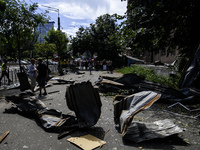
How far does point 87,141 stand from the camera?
137 inches

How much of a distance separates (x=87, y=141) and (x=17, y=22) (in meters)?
9.69

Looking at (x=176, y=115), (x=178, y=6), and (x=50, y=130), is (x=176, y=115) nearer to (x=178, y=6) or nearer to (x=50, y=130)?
(x=50, y=130)

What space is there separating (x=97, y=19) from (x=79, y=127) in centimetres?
3646

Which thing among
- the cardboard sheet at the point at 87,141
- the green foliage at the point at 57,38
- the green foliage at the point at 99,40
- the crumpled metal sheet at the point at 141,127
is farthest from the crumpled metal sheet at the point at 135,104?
the green foliage at the point at 99,40

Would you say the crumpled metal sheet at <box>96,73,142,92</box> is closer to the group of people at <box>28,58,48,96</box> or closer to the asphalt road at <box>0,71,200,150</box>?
the group of people at <box>28,58,48,96</box>

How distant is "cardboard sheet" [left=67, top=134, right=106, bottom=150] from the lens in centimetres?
330

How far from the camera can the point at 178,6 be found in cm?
820

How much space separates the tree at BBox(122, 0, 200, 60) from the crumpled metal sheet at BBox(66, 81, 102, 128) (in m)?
6.25

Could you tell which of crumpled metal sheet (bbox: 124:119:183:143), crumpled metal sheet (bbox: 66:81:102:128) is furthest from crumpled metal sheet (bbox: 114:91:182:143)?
crumpled metal sheet (bbox: 66:81:102:128)

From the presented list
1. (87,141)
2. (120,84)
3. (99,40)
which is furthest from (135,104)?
(99,40)

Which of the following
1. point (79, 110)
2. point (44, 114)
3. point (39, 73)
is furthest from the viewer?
point (39, 73)

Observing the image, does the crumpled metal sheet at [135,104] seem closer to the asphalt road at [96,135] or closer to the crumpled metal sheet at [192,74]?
the asphalt road at [96,135]

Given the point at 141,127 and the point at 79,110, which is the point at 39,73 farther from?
the point at 141,127

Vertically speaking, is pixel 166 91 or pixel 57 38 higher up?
pixel 57 38
